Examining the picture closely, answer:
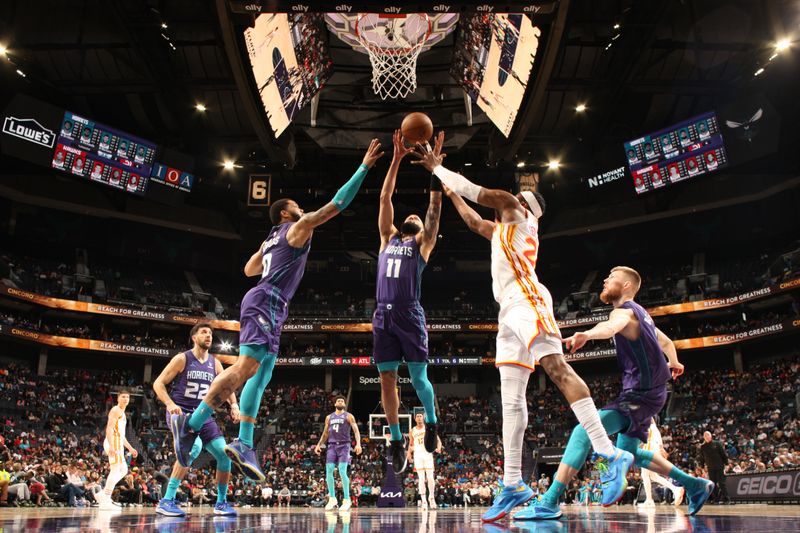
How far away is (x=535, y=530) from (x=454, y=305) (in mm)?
34529

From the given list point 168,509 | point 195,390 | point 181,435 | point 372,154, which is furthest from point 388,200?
point 168,509

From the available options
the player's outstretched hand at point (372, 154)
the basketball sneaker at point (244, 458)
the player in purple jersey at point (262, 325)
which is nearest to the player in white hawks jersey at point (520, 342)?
the player's outstretched hand at point (372, 154)

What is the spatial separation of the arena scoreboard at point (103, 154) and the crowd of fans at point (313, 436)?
32.8ft

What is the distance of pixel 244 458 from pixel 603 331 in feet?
10.5

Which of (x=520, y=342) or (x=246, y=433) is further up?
(x=520, y=342)

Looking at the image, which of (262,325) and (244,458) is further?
(262,325)

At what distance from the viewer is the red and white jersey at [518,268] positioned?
4656mm

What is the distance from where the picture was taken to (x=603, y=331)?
14.1 feet

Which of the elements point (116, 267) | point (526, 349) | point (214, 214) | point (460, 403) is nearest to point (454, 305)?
point (460, 403)

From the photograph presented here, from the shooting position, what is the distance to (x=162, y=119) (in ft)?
86.6

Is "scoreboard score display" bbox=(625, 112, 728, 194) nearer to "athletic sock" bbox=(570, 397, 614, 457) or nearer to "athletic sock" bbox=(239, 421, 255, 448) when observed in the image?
"athletic sock" bbox=(570, 397, 614, 457)

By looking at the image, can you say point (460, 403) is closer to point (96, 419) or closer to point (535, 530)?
point (96, 419)

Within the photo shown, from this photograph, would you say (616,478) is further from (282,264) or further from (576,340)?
(282,264)

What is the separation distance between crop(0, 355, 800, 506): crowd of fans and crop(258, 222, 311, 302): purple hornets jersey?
36.7ft
